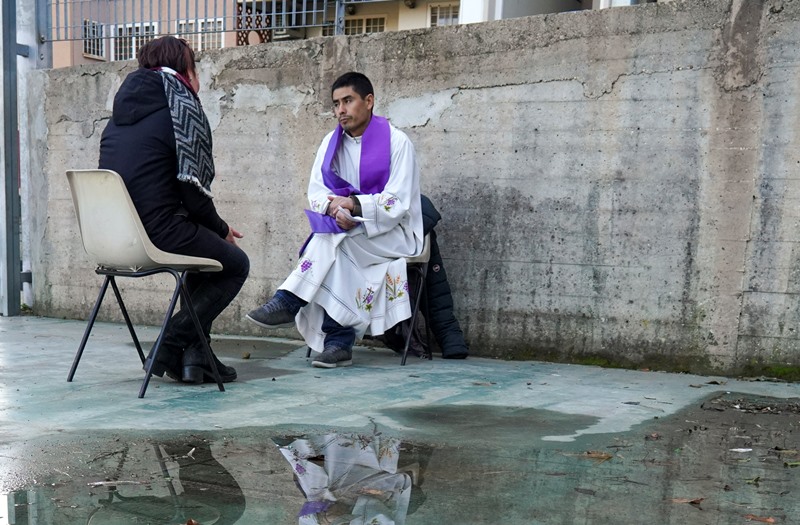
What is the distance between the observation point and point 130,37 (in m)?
7.36

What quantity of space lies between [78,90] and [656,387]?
4785mm

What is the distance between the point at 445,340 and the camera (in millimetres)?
5488

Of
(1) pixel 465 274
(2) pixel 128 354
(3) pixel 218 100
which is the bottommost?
(2) pixel 128 354

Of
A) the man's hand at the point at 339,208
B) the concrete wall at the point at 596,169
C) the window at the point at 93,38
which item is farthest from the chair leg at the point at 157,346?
the window at the point at 93,38

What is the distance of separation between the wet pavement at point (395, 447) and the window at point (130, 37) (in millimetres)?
2969

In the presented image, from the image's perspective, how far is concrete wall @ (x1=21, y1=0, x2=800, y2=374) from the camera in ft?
16.0

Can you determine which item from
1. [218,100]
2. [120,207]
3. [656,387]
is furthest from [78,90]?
[656,387]

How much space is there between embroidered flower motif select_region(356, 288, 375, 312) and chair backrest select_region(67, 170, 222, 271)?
1278mm

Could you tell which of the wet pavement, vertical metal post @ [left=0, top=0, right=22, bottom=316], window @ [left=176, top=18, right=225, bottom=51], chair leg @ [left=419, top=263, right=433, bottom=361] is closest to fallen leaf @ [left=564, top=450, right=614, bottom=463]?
the wet pavement

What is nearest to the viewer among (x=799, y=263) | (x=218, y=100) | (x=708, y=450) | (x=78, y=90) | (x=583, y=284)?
(x=708, y=450)

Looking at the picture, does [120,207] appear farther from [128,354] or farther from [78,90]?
[78,90]

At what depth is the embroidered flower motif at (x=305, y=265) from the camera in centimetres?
516

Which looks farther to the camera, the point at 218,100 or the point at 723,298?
the point at 218,100

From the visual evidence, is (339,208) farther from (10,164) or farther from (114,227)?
(10,164)
